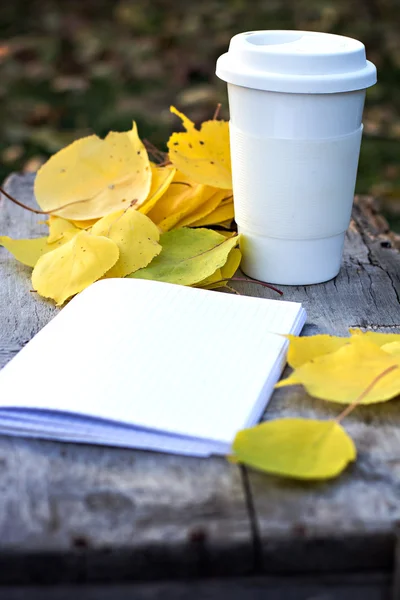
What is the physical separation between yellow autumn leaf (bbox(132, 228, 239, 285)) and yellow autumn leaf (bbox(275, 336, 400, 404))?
0.27m

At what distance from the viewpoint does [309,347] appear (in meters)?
0.76

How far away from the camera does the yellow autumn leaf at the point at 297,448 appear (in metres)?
0.59

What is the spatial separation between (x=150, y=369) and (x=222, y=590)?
0.23 metres

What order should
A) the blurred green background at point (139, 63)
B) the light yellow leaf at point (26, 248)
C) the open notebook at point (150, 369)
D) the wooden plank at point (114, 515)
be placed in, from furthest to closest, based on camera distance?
the blurred green background at point (139, 63) → the light yellow leaf at point (26, 248) → the open notebook at point (150, 369) → the wooden plank at point (114, 515)

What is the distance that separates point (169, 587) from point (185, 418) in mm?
148

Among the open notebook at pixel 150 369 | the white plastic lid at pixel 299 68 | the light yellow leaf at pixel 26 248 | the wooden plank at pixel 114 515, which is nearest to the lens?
the wooden plank at pixel 114 515

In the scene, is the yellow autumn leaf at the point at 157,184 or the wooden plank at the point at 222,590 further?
the yellow autumn leaf at the point at 157,184

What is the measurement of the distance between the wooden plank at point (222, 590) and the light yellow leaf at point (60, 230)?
23.7 inches

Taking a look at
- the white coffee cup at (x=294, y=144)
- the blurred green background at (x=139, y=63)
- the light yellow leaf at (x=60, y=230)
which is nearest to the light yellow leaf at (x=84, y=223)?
the light yellow leaf at (x=60, y=230)

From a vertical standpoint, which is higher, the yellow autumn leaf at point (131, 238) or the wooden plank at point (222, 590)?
the wooden plank at point (222, 590)

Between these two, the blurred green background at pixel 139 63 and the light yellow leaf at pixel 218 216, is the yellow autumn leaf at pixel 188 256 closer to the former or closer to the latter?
the light yellow leaf at pixel 218 216

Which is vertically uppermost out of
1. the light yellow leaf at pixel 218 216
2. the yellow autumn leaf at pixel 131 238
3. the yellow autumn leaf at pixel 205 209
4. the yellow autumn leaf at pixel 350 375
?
the yellow autumn leaf at pixel 350 375

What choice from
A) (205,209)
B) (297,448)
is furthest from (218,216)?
(297,448)

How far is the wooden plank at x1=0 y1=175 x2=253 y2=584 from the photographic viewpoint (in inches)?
21.5
